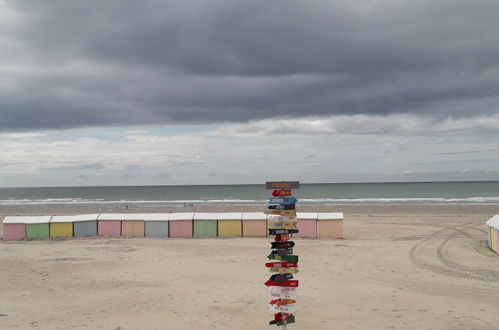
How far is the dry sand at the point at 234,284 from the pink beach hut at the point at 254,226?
176cm

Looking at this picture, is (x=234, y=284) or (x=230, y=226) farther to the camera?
(x=230, y=226)

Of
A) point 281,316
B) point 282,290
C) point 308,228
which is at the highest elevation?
point 282,290

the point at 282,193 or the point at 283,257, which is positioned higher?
the point at 282,193

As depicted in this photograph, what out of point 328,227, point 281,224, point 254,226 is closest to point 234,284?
point 281,224

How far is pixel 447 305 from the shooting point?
1359cm

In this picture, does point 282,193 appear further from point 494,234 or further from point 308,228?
point 308,228

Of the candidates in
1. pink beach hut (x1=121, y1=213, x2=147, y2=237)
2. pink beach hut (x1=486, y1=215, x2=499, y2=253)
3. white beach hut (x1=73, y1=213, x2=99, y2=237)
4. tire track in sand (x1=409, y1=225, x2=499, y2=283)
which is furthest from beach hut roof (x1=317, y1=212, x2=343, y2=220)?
white beach hut (x1=73, y1=213, x2=99, y2=237)

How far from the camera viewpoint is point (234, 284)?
1644 centimetres

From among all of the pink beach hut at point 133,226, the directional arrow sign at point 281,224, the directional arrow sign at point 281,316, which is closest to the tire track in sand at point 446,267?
the directional arrow sign at point 281,316

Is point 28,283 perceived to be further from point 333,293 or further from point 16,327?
point 333,293

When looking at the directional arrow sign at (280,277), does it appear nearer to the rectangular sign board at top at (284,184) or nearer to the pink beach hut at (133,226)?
the rectangular sign board at top at (284,184)

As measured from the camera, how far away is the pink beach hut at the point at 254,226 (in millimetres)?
28531

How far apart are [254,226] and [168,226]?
5.31 m

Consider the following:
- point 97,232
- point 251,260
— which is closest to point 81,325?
point 251,260
